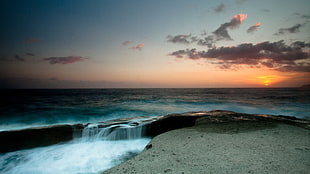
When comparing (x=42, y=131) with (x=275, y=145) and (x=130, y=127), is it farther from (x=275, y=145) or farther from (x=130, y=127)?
(x=275, y=145)

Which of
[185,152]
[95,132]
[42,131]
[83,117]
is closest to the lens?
[185,152]

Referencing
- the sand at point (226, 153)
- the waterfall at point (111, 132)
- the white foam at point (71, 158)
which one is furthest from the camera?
the waterfall at point (111, 132)

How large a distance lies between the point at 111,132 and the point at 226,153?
5076 millimetres

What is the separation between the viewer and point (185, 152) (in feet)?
11.8

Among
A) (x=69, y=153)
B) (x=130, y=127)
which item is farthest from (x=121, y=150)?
(x=69, y=153)

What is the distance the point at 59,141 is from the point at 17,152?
56.8 inches

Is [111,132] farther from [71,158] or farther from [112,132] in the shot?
[71,158]

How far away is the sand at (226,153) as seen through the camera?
2826 mm

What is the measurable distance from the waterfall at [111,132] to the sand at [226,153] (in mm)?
2397

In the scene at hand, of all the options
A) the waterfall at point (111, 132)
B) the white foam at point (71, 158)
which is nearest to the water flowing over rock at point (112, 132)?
the waterfall at point (111, 132)

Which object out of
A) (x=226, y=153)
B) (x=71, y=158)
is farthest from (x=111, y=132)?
(x=226, y=153)

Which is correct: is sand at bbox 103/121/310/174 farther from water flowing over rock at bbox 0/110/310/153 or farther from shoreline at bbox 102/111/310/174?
water flowing over rock at bbox 0/110/310/153

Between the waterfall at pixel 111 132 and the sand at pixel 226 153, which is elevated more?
the sand at pixel 226 153

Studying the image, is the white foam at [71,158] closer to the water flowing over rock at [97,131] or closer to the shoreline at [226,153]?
the water flowing over rock at [97,131]
